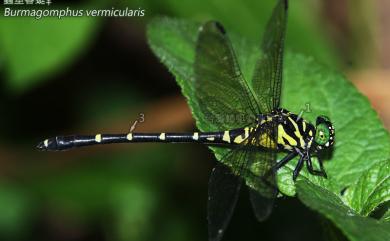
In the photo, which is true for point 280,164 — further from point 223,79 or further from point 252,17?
point 252,17

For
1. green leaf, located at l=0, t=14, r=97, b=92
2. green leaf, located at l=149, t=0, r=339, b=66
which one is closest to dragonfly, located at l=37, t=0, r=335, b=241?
green leaf, located at l=0, t=14, r=97, b=92

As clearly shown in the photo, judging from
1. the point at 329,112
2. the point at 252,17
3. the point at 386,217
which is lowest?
the point at 386,217

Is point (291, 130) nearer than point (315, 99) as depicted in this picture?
No

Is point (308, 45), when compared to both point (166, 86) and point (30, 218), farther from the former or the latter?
point (30, 218)

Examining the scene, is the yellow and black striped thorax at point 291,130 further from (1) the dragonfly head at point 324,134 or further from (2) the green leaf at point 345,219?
(2) the green leaf at point 345,219

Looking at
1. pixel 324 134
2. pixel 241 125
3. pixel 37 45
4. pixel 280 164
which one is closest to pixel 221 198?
pixel 280 164

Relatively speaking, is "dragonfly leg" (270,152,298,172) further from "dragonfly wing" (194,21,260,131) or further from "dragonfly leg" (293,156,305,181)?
"dragonfly wing" (194,21,260,131)

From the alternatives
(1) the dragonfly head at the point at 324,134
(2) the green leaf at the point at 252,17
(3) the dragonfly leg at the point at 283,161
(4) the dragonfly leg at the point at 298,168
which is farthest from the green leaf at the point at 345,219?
(2) the green leaf at the point at 252,17
